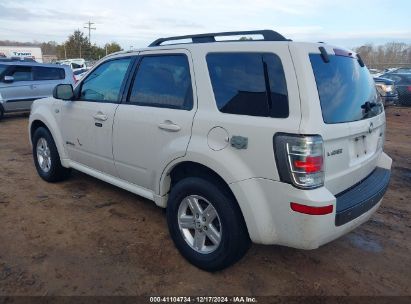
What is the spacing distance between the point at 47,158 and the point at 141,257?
2.56 metres

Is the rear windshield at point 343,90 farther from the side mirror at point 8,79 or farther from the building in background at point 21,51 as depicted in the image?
the building in background at point 21,51

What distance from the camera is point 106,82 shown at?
407 centimetres

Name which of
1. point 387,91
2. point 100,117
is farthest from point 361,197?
point 387,91

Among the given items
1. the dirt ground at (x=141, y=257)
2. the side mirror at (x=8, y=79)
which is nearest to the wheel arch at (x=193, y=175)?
the dirt ground at (x=141, y=257)

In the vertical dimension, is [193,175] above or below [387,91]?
below

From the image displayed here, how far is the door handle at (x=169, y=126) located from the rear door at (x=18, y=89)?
30.9 feet

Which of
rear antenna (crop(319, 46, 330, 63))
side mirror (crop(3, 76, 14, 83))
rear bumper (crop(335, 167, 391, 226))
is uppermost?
rear antenna (crop(319, 46, 330, 63))

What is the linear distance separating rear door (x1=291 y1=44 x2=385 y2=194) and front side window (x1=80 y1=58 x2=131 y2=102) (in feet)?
6.49

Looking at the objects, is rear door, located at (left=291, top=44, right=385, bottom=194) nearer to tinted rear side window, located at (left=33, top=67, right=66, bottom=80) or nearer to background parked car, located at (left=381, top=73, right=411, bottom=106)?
tinted rear side window, located at (left=33, top=67, right=66, bottom=80)

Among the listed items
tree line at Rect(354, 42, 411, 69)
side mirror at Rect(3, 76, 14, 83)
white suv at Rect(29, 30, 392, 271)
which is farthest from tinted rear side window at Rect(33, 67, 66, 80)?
tree line at Rect(354, 42, 411, 69)

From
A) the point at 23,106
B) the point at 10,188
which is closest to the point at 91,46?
the point at 23,106

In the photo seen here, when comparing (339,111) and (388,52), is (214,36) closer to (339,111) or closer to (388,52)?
(339,111)

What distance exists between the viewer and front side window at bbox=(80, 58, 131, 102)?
3.88 m

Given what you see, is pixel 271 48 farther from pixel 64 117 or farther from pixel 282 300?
pixel 64 117
